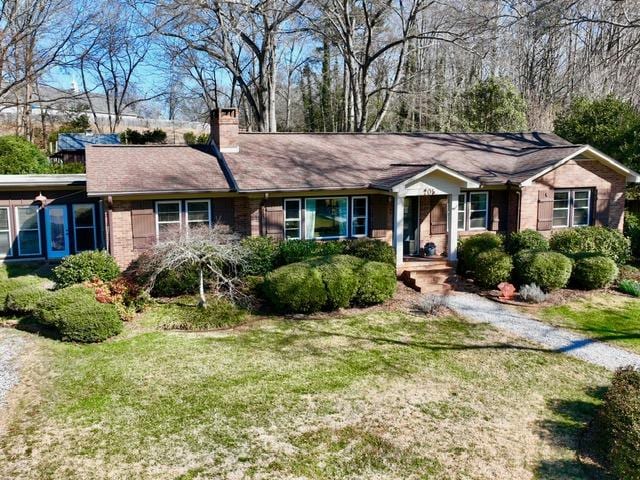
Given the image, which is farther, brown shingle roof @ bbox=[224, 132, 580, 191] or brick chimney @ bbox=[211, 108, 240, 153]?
brick chimney @ bbox=[211, 108, 240, 153]

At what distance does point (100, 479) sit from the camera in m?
6.57

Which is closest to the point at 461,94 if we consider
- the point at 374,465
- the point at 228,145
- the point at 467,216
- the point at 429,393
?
the point at 467,216

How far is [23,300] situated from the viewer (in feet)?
42.9

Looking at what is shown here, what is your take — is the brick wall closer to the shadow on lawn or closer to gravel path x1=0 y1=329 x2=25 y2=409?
the shadow on lawn

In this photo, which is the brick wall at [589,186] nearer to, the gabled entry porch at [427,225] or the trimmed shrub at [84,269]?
the gabled entry porch at [427,225]

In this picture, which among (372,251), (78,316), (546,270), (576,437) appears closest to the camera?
(576,437)

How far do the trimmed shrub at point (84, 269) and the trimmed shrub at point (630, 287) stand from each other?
1509cm

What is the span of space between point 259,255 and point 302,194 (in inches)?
102

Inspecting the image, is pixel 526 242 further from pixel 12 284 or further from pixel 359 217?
pixel 12 284

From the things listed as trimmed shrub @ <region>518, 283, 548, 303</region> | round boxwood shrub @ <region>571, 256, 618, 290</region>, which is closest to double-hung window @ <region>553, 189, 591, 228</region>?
round boxwood shrub @ <region>571, 256, 618, 290</region>

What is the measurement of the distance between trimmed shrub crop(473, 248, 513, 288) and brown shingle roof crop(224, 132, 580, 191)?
319cm

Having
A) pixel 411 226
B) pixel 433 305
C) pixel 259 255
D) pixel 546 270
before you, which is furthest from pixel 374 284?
pixel 546 270

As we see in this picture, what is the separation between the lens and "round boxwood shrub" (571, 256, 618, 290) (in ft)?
52.1

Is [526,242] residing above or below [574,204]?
below
